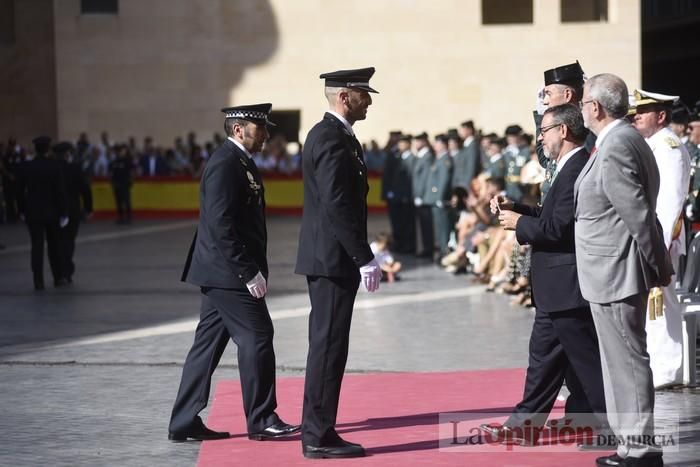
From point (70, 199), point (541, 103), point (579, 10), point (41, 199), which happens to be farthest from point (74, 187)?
point (579, 10)

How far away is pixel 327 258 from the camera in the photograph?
7.30m

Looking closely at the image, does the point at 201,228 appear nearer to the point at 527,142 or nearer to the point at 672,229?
the point at 672,229

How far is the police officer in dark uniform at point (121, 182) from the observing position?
3025cm

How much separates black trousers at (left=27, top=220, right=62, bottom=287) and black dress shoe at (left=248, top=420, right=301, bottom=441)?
9820 millimetres

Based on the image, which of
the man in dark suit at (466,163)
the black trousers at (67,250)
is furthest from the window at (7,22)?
the black trousers at (67,250)

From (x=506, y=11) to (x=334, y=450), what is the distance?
37.3 m

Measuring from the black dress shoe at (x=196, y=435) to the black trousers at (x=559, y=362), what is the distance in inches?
68.4

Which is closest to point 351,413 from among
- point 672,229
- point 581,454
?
point 581,454

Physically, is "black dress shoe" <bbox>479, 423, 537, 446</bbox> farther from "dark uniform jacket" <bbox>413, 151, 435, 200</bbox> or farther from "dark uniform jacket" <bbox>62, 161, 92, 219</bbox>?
"dark uniform jacket" <bbox>413, 151, 435, 200</bbox>

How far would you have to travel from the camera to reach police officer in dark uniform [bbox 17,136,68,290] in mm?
17125

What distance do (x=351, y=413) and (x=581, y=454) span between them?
1852mm

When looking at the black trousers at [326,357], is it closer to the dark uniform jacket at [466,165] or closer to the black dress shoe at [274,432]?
the black dress shoe at [274,432]

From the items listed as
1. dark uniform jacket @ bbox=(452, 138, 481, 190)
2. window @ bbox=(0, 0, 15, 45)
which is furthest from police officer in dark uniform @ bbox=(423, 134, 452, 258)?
window @ bbox=(0, 0, 15, 45)

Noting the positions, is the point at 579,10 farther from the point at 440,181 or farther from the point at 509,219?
the point at 509,219
